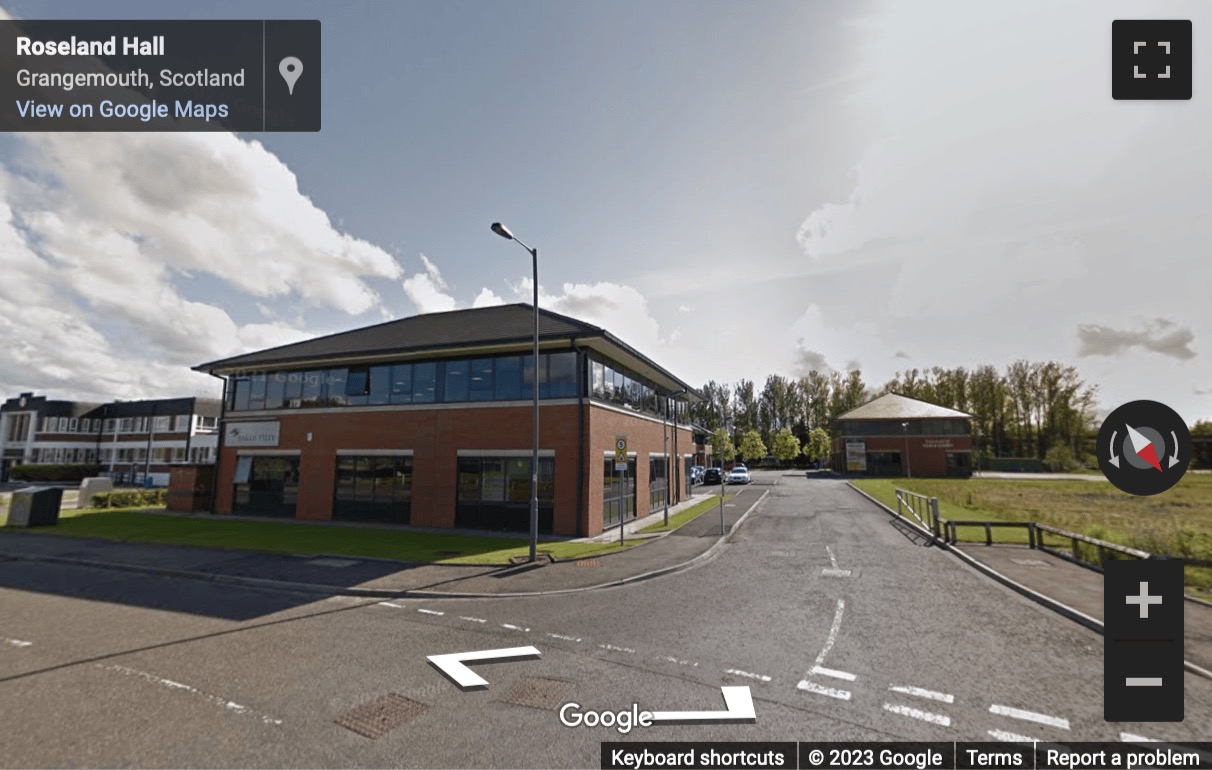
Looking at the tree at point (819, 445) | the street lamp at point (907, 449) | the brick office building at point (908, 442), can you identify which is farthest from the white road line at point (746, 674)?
the tree at point (819, 445)

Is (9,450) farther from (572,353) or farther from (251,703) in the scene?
(251,703)

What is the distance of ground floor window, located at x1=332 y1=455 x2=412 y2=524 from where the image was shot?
66.4ft

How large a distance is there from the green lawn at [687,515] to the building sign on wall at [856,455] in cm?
3695

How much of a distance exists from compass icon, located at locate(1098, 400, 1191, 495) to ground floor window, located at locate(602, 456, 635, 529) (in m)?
14.8

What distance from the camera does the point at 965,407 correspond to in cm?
7944

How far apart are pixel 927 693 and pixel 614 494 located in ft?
48.5

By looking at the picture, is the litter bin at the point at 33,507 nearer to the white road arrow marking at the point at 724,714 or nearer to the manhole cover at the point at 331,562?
the manhole cover at the point at 331,562

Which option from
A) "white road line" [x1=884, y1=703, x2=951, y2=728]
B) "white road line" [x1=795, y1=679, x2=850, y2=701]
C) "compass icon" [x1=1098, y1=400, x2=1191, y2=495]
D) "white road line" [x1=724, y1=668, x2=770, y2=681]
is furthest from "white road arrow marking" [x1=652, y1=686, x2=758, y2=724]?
"compass icon" [x1=1098, y1=400, x2=1191, y2=495]

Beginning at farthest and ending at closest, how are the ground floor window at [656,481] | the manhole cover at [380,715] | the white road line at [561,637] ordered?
the ground floor window at [656,481] < the white road line at [561,637] < the manhole cover at [380,715]

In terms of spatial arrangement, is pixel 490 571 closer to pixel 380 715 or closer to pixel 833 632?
pixel 380 715

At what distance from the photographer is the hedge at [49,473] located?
168 ft

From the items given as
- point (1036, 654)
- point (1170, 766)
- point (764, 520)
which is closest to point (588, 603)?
point (1036, 654)

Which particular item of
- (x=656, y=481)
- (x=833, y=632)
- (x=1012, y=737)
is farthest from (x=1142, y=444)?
(x=656, y=481)

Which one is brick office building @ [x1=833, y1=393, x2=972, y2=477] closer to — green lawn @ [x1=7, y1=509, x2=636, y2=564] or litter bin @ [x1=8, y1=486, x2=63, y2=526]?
green lawn @ [x1=7, y1=509, x2=636, y2=564]
